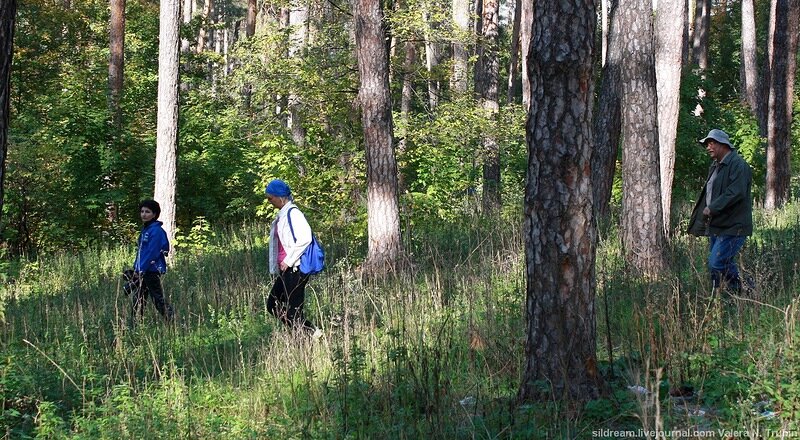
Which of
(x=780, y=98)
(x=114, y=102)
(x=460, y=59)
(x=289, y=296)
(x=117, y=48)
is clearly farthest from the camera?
(x=117, y=48)

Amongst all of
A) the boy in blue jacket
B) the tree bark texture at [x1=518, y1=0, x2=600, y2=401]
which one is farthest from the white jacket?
the tree bark texture at [x1=518, y1=0, x2=600, y2=401]

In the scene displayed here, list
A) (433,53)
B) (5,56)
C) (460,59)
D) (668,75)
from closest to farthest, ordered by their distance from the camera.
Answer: (5,56)
(668,75)
(460,59)
(433,53)

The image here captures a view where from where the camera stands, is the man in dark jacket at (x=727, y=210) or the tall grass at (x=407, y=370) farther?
the man in dark jacket at (x=727, y=210)

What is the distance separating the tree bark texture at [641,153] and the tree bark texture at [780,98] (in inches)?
390

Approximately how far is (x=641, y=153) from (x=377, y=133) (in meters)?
3.64

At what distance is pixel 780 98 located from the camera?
763 inches

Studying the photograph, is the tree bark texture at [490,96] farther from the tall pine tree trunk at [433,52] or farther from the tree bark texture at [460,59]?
the tall pine tree trunk at [433,52]

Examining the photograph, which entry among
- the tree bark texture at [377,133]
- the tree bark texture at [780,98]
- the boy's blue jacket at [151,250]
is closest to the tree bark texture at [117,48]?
the tree bark texture at [377,133]

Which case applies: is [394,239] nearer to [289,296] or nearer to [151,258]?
[151,258]

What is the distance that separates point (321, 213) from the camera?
14.2 metres

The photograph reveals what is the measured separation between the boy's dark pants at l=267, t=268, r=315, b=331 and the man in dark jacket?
164 inches

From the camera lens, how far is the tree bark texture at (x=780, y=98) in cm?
1886

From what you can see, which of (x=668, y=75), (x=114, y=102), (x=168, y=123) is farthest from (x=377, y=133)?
(x=114, y=102)

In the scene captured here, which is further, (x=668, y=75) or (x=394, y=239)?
(x=668, y=75)
